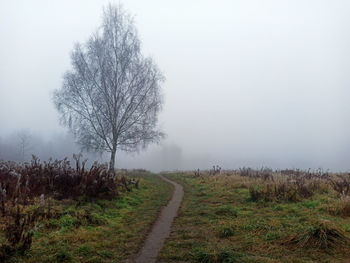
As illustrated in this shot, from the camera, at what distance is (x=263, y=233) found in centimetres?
541

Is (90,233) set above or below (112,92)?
below

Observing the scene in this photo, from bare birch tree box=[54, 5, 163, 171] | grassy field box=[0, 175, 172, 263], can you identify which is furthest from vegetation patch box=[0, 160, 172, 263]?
bare birch tree box=[54, 5, 163, 171]

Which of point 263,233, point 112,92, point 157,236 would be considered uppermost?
point 112,92

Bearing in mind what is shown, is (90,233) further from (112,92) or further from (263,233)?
(112,92)

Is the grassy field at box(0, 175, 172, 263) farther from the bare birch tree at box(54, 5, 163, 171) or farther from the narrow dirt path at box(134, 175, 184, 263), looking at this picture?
the bare birch tree at box(54, 5, 163, 171)

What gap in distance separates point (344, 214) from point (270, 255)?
4029 mm

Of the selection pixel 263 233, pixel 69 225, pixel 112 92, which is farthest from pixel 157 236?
pixel 112 92

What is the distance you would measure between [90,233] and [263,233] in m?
3.78

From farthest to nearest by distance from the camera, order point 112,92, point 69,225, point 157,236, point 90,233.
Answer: point 112,92
point 69,225
point 157,236
point 90,233

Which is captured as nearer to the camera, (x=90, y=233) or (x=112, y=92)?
(x=90, y=233)

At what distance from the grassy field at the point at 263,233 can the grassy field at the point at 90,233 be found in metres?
0.86

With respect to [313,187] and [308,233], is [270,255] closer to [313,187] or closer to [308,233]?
[308,233]

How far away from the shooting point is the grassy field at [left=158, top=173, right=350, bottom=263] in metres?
4.19

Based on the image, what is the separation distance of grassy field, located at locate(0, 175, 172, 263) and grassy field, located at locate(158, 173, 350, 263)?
860 mm
